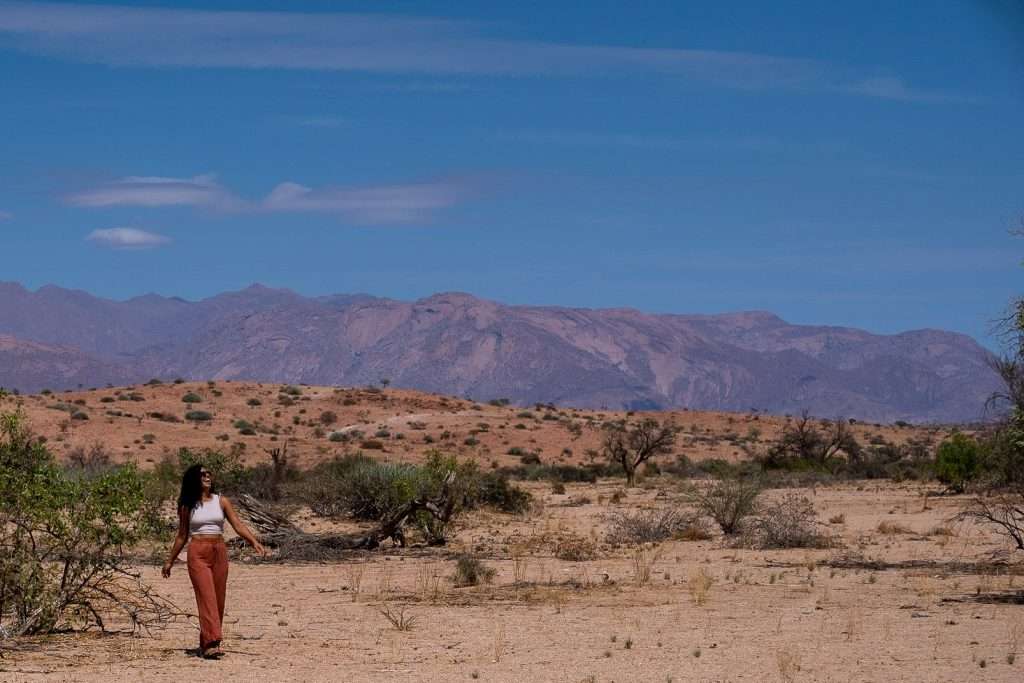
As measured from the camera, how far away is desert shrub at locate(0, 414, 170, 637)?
14.5 meters

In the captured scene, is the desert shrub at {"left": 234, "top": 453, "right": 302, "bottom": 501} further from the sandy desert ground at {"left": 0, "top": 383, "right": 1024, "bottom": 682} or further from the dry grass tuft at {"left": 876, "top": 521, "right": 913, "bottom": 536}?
the dry grass tuft at {"left": 876, "top": 521, "right": 913, "bottom": 536}

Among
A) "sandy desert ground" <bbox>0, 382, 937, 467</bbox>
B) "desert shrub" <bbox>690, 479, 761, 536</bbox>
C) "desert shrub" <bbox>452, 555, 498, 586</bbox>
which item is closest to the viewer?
"desert shrub" <bbox>452, 555, 498, 586</bbox>

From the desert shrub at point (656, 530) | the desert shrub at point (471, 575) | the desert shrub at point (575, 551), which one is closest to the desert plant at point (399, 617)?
the desert shrub at point (471, 575)

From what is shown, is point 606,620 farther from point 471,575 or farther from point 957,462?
point 957,462

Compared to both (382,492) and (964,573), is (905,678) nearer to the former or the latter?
(964,573)

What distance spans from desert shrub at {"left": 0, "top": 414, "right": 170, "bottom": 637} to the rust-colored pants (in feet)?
5.16

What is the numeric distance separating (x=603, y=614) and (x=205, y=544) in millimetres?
5872

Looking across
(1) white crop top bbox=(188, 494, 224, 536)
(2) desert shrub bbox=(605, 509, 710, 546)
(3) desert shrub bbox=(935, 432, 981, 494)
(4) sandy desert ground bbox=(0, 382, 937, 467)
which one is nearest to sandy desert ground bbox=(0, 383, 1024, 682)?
(2) desert shrub bbox=(605, 509, 710, 546)

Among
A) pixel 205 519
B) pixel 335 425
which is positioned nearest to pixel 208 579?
pixel 205 519

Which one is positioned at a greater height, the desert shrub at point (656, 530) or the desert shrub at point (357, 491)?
the desert shrub at point (357, 491)

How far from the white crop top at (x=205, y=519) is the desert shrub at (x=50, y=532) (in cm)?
141

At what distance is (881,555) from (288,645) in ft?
43.0

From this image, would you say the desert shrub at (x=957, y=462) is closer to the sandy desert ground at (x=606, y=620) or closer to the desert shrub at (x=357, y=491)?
the sandy desert ground at (x=606, y=620)

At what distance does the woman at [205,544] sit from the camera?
13.5 m
